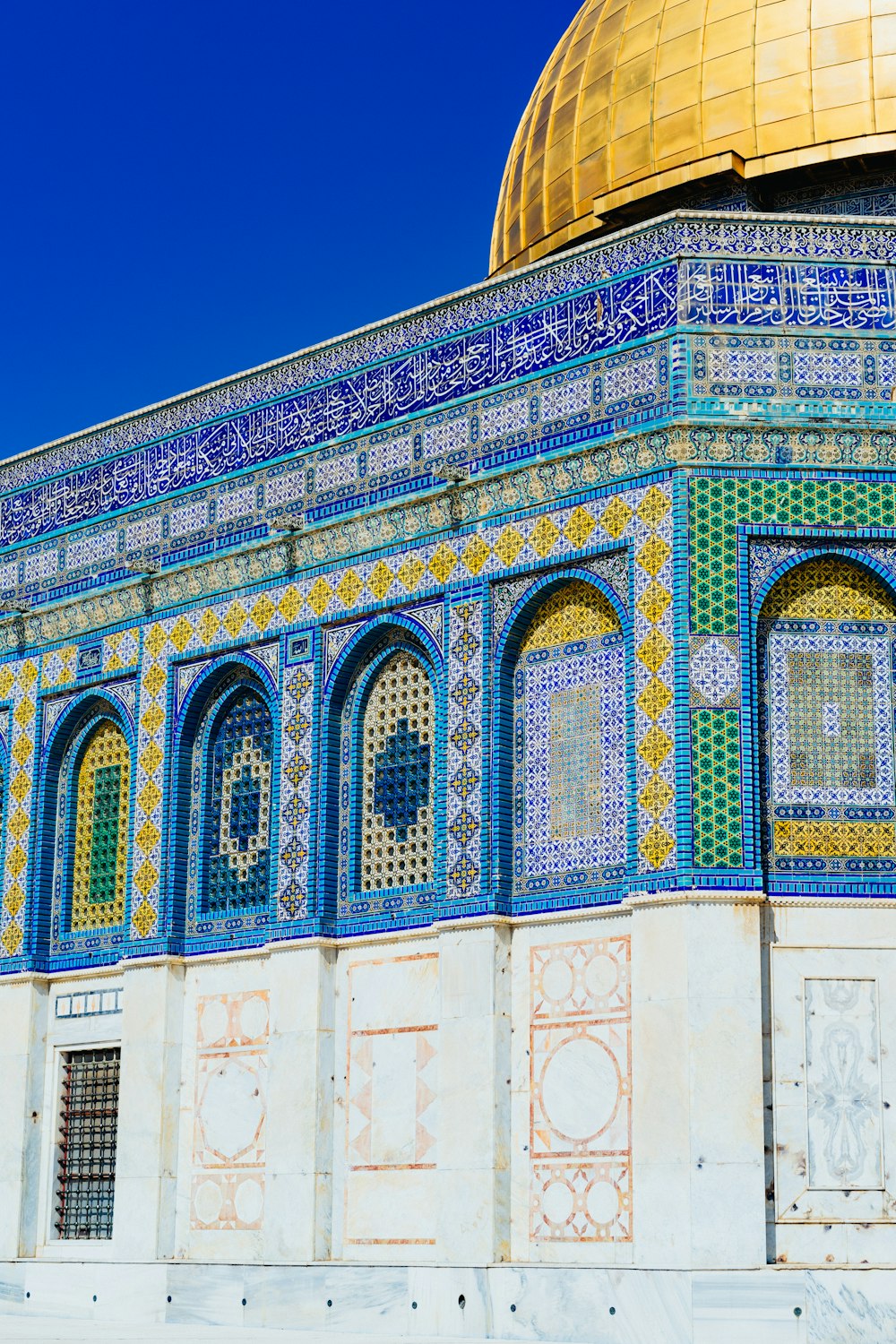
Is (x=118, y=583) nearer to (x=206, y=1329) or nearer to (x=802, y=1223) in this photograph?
(x=206, y=1329)

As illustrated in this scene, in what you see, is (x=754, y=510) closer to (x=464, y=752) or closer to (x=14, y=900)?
(x=464, y=752)

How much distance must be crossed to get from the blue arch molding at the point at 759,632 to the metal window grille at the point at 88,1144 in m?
6.00

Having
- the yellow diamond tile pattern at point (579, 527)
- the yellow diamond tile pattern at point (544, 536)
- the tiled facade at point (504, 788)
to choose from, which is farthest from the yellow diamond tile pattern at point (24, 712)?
the yellow diamond tile pattern at point (579, 527)

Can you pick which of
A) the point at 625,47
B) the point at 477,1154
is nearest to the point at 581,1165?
the point at 477,1154

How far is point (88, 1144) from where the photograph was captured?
16.6 meters

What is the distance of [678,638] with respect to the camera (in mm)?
13188

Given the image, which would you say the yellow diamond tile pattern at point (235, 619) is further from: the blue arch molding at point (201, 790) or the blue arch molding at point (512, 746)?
the blue arch molding at point (512, 746)

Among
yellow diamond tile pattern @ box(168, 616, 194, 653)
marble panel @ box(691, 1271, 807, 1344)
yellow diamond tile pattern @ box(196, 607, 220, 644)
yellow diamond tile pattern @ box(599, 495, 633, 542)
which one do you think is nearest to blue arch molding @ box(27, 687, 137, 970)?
yellow diamond tile pattern @ box(168, 616, 194, 653)

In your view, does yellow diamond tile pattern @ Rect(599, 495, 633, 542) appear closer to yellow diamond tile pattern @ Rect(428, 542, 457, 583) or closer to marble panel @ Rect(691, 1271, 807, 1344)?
yellow diamond tile pattern @ Rect(428, 542, 457, 583)

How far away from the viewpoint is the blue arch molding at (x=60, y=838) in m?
17.2

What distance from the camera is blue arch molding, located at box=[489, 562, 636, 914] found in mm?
13383

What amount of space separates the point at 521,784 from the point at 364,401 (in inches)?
134

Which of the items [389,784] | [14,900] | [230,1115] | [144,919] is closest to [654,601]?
[389,784]

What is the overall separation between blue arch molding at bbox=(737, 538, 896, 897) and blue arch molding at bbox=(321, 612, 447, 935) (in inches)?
94.6
